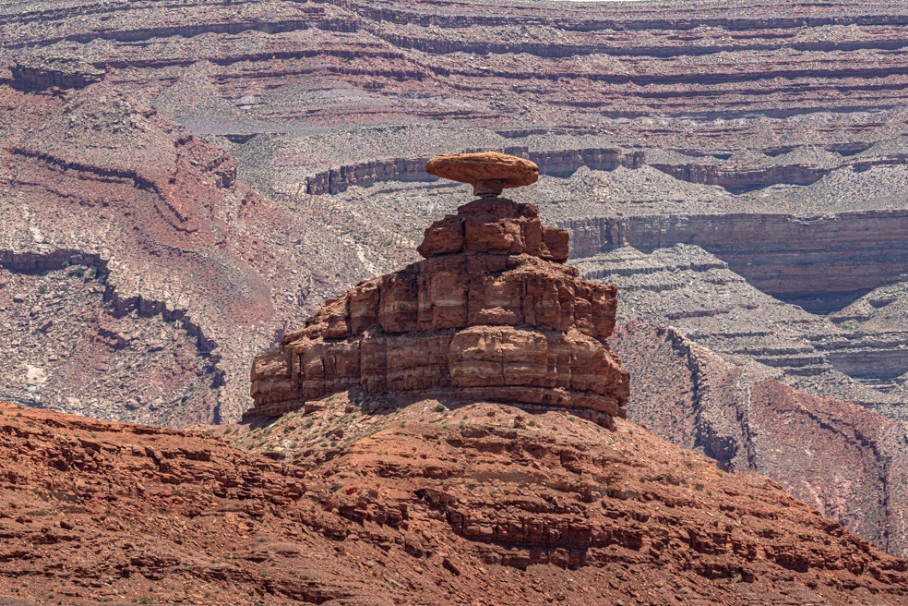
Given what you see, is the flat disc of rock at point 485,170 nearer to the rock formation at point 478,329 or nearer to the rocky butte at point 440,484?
the rocky butte at point 440,484

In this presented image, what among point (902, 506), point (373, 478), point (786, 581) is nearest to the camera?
point (373, 478)

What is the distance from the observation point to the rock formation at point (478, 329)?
4161 inches

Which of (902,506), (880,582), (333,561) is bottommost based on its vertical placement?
(902,506)

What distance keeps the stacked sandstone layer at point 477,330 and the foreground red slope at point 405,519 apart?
4.13ft

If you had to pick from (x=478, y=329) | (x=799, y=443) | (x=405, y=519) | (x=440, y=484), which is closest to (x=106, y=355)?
(x=799, y=443)

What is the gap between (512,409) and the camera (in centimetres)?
10462

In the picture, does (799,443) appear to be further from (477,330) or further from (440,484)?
(440,484)

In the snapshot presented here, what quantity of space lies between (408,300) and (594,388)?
669cm

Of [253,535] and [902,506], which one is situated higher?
[253,535]

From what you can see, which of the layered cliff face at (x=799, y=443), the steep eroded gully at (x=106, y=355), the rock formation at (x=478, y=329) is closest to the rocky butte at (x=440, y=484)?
the rock formation at (x=478, y=329)

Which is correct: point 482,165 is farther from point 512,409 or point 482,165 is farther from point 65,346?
point 65,346

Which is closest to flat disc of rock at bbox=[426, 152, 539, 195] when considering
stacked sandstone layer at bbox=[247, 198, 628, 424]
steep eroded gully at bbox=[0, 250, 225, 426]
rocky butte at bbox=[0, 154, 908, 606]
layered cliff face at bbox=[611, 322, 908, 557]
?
rocky butte at bbox=[0, 154, 908, 606]

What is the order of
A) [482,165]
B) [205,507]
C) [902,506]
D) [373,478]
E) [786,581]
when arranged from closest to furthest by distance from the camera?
[205,507] → [373,478] → [786,581] → [482,165] → [902,506]

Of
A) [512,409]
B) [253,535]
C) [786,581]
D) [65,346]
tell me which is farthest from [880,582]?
[65,346]
